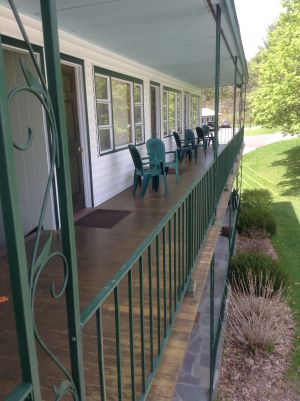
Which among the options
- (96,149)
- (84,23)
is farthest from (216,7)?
(96,149)

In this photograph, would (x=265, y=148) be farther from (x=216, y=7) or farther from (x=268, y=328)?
(x=216, y=7)

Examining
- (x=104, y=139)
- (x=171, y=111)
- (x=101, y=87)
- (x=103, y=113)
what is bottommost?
(x=104, y=139)

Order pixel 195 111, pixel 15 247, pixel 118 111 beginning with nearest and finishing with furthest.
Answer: pixel 15 247 → pixel 118 111 → pixel 195 111

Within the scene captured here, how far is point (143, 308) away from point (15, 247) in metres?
1.25

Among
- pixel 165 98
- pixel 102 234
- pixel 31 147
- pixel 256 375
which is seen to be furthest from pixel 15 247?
pixel 165 98

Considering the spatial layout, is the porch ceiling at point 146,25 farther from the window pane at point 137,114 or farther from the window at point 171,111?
the window at point 171,111

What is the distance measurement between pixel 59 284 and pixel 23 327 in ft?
6.92

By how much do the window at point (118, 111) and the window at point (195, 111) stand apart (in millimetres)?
7075

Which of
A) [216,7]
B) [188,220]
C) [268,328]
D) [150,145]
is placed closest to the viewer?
[188,220]

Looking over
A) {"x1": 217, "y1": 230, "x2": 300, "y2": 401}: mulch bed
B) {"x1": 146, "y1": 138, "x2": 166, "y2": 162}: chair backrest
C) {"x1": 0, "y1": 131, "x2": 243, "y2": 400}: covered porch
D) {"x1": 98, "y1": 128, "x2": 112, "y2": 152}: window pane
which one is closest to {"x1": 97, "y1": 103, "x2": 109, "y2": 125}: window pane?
{"x1": 98, "y1": 128, "x2": 112, "y2": 152}: window pane

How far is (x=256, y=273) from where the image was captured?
750 cm

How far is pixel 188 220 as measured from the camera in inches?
98.2

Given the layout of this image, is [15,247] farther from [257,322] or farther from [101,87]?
[257,322]

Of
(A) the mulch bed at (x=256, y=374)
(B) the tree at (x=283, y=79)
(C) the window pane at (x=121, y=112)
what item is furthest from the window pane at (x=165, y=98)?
(A) the mulch bed at (x=256, y=374)
